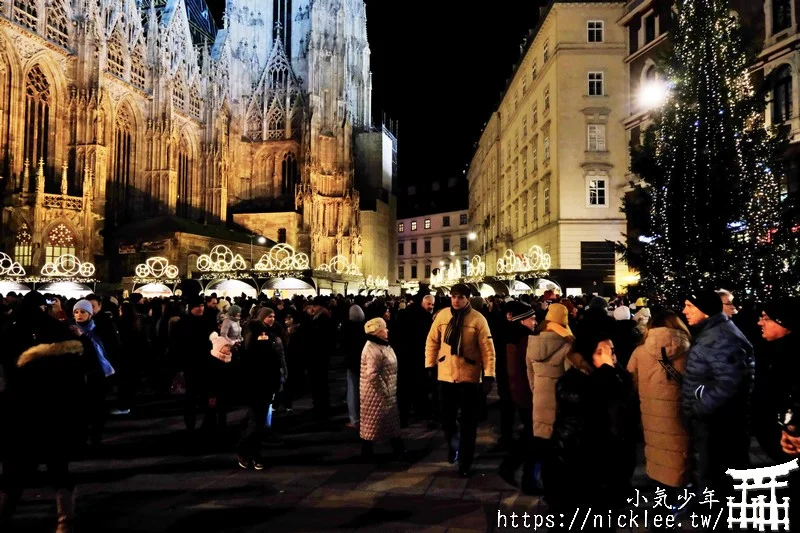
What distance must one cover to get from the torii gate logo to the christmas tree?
7.90 metres

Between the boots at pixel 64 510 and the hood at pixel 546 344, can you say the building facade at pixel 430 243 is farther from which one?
the boots at pixel 64 510

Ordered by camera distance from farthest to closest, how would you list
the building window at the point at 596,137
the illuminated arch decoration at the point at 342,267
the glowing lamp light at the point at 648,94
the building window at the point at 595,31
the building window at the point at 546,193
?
the illuminated arch decoration at the point at 342,267
the building window at the point at 546,193
the building window at the point at 595,31
the building window at the point at 596,137
the glowing lamp light at the point at 648,94

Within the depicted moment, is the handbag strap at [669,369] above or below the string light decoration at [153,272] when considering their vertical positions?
below

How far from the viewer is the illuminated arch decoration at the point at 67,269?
29155 millimetres

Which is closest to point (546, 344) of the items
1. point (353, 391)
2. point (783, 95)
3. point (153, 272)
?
point (353, 391)

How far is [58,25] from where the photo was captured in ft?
113

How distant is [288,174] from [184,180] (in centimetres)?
1085

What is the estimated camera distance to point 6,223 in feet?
101

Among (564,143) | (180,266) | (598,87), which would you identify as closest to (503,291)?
(564,143)

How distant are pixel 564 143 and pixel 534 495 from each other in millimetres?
28358

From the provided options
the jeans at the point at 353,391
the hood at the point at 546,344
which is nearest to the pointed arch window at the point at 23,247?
the jeans at the point at 353,391

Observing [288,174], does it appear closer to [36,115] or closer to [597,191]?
[36,115]

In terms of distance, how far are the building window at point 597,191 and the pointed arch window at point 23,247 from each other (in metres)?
28.9

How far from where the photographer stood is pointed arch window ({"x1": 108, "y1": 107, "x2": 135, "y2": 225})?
39.7 meters
